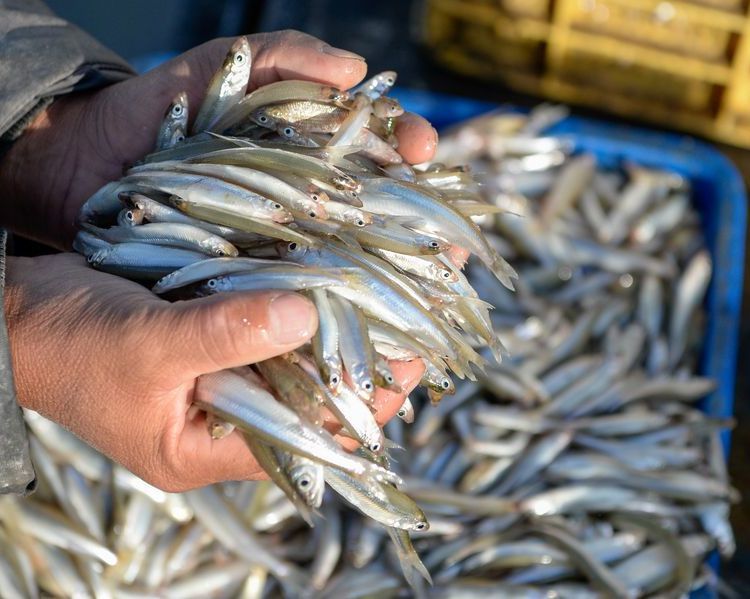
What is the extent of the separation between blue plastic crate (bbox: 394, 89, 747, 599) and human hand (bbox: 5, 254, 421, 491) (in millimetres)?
2252

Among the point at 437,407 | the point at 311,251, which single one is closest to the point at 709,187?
the point at 437,407

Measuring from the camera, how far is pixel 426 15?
547cm

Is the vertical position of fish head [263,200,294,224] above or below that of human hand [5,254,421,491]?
above

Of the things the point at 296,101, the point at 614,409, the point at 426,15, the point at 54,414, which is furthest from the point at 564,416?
the point at 426,15

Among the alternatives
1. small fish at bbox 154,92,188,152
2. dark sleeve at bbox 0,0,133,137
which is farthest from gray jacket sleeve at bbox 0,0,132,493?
small fish at bbox 154,92,188,152

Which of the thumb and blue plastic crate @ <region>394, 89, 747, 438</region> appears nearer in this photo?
the thumb

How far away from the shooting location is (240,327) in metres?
1.71

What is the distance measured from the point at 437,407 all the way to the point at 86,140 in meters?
1.65

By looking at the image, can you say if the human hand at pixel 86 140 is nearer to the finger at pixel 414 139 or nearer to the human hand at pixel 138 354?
the finger at pixel 414 139

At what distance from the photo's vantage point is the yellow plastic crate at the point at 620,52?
15.7 feet

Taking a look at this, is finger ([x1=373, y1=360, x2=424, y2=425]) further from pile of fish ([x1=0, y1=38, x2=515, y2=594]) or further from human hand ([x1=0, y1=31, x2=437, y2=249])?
human hand ([x1=0, y1=31, x2=437, y2=249])

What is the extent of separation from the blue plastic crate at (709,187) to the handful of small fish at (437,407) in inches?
3.1

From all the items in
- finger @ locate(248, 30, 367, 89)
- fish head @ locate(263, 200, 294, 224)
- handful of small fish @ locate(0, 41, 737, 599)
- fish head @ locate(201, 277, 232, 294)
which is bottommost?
handful of small fish @ locate(0, 41, 737, 599)

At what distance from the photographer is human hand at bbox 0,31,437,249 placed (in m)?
2.57
